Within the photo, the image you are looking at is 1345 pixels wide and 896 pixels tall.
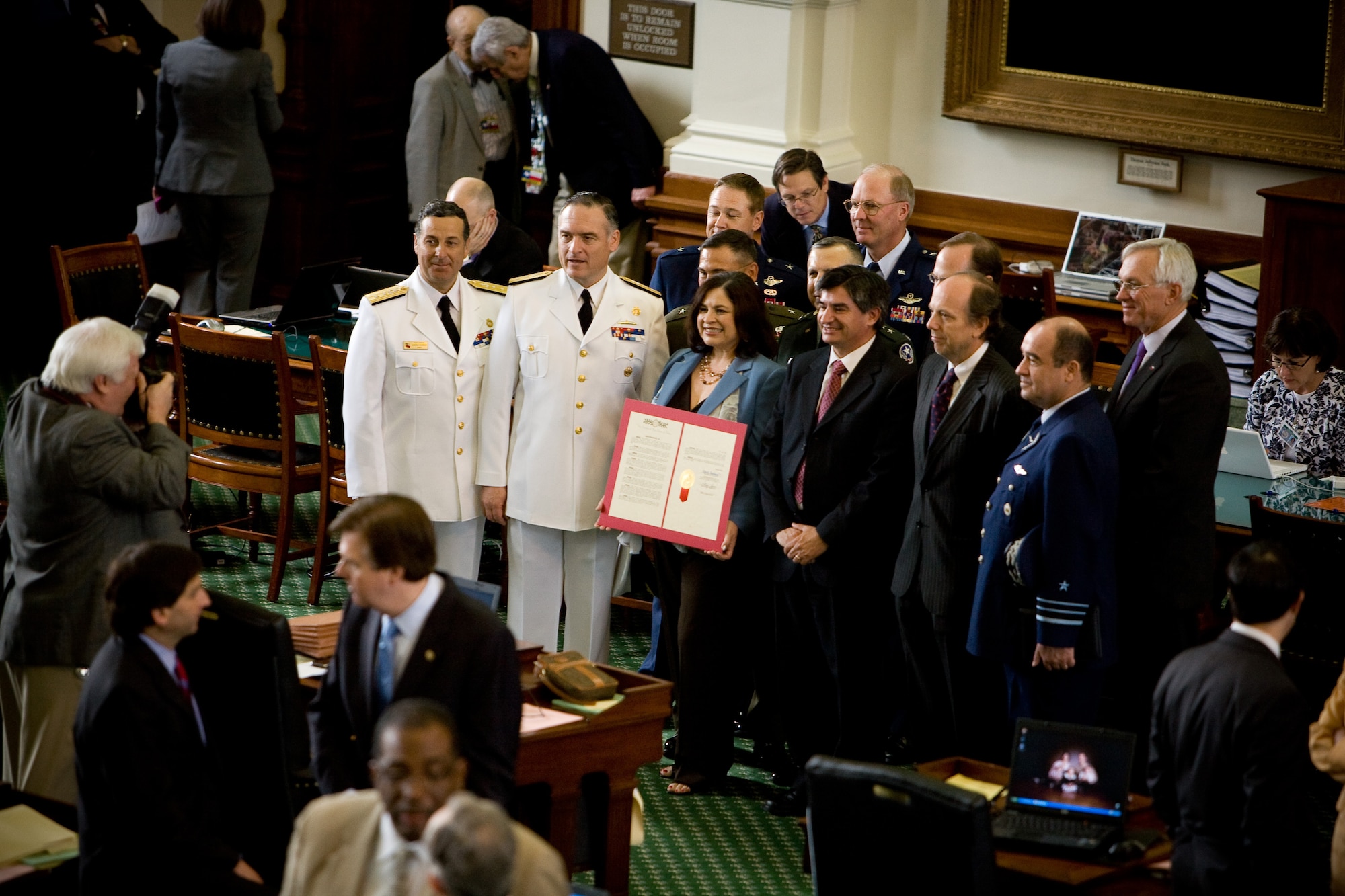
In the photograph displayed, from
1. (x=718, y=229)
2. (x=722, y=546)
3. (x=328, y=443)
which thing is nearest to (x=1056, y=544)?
(x=722, y=546)

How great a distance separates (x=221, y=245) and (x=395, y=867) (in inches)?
266

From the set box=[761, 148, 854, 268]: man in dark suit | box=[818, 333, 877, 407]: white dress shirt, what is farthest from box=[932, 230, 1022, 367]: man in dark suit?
box=[761, 148, 854, 268]: man in dark suit

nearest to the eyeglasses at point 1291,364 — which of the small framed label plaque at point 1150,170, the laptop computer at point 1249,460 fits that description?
the laptop computer at point 1249,460

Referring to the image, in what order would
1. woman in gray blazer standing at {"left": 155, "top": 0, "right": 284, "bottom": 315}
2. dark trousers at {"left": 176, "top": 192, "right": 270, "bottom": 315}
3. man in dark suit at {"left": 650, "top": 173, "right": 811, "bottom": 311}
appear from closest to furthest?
1. man in dark suit at {"left": 650, "top": 173, "right": 811, "bottom": 311}
2. woman in gray blazer standing at {"left": 155, "top": 0, "right": 284, "bottom": 315}
3. dark trousers at {"left": 176, "top": 192, "right": 270, "bottom": 315}

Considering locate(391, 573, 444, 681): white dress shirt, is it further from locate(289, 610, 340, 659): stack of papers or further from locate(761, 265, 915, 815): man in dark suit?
locate(761, 265, 915, 815): man in dark suit

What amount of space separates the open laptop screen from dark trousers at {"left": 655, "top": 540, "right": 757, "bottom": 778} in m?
1.49

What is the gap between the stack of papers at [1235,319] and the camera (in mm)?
7312

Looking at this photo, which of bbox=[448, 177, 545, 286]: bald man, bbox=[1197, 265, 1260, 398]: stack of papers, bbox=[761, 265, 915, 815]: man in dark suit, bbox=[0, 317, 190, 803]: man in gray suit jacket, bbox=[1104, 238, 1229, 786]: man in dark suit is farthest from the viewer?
bbox=[1197, 265, 1260, 398]: stack of papers

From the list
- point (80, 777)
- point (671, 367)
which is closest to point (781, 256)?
point (671, 367)

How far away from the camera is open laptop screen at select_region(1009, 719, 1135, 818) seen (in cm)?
394

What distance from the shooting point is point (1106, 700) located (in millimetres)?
5609

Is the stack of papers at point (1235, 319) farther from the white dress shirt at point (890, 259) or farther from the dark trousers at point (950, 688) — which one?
the dark trousers at point (950, 688)

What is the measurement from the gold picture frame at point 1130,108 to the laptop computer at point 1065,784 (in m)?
4.47

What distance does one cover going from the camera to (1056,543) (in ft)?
14.8
